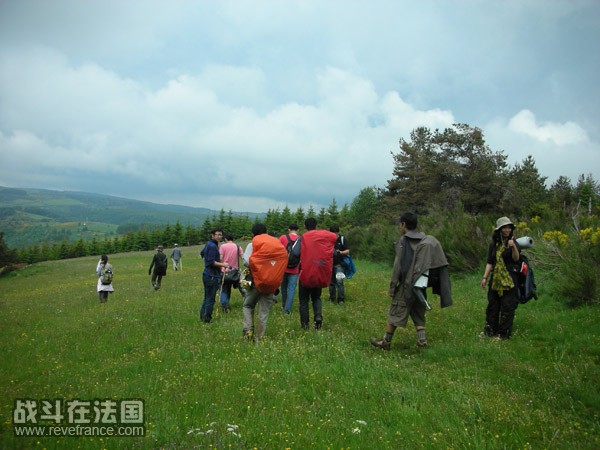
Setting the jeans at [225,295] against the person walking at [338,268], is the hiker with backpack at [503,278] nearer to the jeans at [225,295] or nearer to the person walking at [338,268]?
the person walking at [338,268]

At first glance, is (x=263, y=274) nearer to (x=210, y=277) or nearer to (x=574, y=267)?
(x=210, y=277)

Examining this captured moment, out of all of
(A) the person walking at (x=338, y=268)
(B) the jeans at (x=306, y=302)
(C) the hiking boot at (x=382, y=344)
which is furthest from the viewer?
(A) the person walking at (x=338, y=268)

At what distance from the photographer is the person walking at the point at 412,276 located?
6727mm

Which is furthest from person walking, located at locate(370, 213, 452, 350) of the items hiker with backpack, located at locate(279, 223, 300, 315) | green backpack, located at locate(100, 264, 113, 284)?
green backpack, located at locate(100, 264, 113, 284)

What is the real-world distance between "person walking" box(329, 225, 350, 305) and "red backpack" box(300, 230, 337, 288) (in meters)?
2.70

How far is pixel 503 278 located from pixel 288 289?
15.8 ft

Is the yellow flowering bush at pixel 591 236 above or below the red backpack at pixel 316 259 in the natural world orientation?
above

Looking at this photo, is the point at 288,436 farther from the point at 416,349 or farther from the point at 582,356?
the point at 582,356

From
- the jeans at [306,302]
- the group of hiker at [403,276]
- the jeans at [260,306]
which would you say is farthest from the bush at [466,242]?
the jeans at [260,306]

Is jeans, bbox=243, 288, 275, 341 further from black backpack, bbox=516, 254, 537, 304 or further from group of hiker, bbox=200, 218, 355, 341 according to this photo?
black backpack, bbox=516, 254, 537, 304

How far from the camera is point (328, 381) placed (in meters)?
5.34

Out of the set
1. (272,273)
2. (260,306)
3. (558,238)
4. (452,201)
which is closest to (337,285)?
(260,306)

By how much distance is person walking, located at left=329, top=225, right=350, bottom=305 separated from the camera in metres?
10.9

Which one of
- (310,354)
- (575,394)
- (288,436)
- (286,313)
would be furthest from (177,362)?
(575,394)
